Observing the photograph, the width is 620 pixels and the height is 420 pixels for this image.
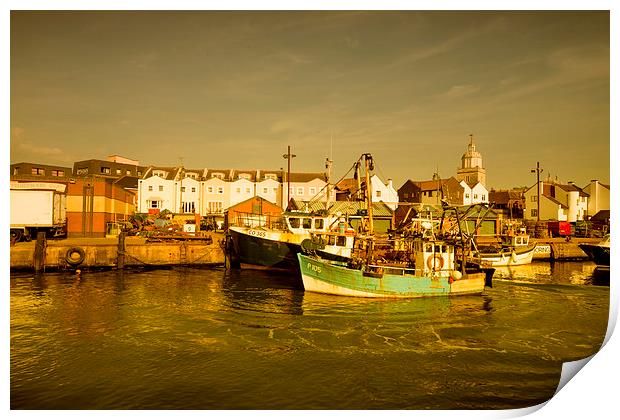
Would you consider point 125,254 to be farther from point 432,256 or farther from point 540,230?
point 540,230

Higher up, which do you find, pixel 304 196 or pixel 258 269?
pixel 304 196

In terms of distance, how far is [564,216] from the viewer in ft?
154

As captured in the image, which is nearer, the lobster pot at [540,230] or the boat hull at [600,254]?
the boat hull at [600,254]

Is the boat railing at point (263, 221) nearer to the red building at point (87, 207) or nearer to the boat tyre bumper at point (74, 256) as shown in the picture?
the boat tyre bumper at point (74, 256)

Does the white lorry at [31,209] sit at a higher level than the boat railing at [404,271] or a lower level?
higher

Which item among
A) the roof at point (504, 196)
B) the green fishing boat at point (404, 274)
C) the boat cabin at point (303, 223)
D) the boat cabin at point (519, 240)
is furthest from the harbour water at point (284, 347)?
the roof at point (504, 196)

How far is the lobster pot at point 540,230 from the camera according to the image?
37.9m

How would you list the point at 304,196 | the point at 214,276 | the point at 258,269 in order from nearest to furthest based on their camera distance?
the point at 214,276 < the point at 258,269 < the point at 304,196

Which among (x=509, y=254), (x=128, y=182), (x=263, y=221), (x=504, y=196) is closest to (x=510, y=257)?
(x=509, y=254)

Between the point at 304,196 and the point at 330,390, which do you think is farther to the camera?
the point at 304,196

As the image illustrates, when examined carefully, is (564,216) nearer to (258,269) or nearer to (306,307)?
(258,269)

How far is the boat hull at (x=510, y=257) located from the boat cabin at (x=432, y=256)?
12.4 meters

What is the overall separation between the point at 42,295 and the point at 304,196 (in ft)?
107
